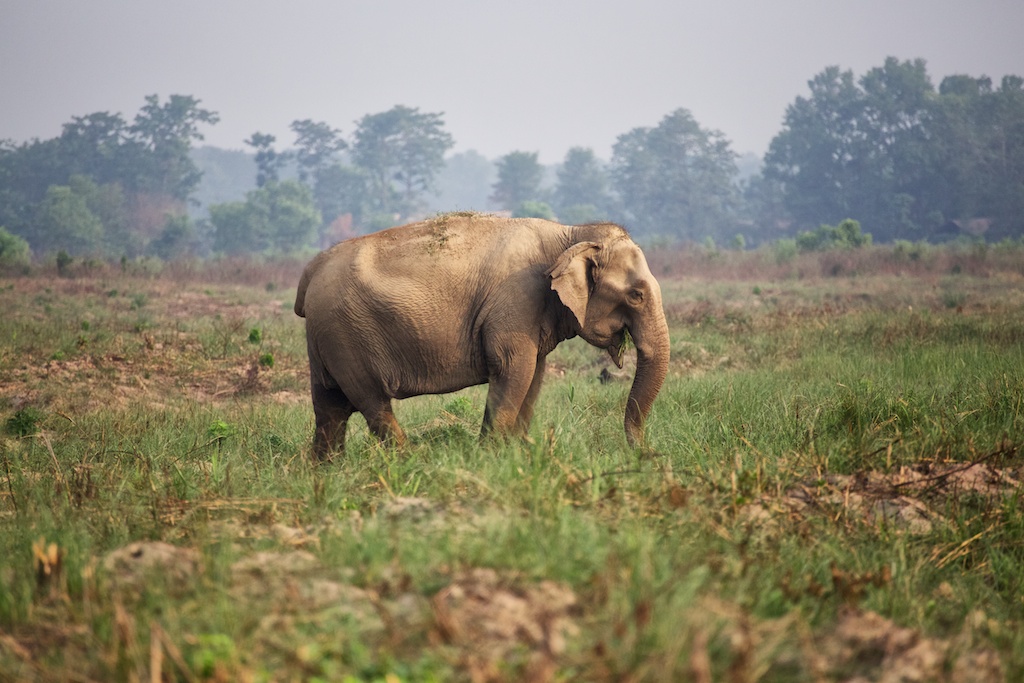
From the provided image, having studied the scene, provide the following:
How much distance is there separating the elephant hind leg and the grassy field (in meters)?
0.30

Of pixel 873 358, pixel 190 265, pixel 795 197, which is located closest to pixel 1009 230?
pixel 795 197

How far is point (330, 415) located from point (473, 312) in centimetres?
150

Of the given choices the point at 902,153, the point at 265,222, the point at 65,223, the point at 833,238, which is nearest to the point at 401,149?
the point at 265,222

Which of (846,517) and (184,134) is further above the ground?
(184,134)

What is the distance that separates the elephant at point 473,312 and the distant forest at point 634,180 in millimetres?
41099

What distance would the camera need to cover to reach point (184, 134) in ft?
241

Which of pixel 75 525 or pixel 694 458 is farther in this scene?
pixel 694 458

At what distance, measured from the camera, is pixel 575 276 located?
21.9 feet

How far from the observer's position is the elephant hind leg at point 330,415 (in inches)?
289

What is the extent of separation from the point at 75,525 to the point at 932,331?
11315mm

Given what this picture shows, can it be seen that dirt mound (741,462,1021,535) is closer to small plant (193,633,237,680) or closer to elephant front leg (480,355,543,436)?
elephant front leg (480,355,543,436)

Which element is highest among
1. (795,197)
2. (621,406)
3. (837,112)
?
(837,112)

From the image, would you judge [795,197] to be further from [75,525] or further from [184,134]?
[75,525]

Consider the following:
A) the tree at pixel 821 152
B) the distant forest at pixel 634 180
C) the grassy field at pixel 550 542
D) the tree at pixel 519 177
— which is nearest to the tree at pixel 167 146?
the distant forest at pixel 634 180
